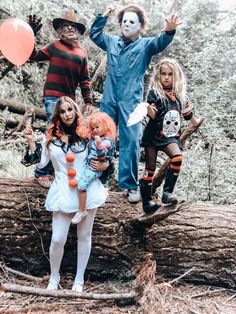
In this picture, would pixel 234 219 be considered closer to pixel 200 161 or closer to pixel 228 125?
pixel 200 161

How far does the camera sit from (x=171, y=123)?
12.9 feet

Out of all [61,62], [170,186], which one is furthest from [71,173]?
[61,62]

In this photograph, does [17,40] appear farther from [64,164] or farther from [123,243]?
[123,243]

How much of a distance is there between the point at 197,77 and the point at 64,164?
546 cm

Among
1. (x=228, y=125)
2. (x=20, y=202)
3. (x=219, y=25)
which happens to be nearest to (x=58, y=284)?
(x=20, y=202)

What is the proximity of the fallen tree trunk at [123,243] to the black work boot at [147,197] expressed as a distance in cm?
25

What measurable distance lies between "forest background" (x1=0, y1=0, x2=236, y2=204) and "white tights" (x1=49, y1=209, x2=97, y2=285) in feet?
9.50

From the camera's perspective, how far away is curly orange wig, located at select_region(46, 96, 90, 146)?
371 cm

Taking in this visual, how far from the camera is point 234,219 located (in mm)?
4422

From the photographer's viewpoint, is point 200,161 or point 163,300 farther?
point 200,161

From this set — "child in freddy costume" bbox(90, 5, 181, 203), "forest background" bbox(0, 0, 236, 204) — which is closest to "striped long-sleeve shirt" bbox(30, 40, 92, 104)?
"child in freddy costume" bbox(90, 5, 181, 203)

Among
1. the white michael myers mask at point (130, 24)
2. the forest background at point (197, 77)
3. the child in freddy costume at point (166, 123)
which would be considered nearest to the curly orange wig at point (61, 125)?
the child in freddy costume at point (166, 123)

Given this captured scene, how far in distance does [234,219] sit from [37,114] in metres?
4.97

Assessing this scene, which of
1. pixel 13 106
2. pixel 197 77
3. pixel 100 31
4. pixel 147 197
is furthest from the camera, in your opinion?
pixel 197 77
